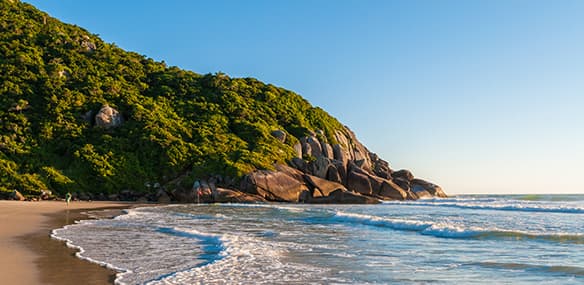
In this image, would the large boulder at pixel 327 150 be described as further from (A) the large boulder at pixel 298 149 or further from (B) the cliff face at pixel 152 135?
(A) the large boulder at pixel 298 149

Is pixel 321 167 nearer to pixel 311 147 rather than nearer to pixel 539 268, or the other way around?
pixel 311 147

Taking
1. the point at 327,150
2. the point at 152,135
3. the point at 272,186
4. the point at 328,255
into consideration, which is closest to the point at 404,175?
the point at 327,150

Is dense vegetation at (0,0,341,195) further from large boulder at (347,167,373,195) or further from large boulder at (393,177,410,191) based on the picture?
large boulder at (393,177,410,191)

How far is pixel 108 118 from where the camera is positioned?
57719 mm

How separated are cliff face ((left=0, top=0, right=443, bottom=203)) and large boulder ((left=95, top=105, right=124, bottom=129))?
131 millimetres

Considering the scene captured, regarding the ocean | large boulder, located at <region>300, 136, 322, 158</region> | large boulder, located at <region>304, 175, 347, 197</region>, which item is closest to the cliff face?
large boulder, located at <region>304, 175, 347, 197</region>

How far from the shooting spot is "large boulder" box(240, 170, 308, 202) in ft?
165

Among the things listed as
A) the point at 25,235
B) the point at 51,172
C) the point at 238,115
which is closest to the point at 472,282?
the point at 25,235

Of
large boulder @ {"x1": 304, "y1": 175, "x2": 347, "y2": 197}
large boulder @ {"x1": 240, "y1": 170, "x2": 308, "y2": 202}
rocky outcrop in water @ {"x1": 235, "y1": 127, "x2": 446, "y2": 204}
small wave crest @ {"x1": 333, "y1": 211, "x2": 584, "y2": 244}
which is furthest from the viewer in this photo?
large boulder @ {"x1": 304, "y1": 175, "x2": 347, "y2": 197}

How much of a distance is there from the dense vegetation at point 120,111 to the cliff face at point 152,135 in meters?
0.15

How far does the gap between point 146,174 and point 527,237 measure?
42.2 meters

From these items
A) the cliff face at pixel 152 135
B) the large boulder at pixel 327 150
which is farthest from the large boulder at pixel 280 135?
the large boulder at pixel 327 150

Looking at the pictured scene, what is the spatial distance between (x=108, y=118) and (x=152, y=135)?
5948 mm

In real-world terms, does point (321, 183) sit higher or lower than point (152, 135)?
lower
